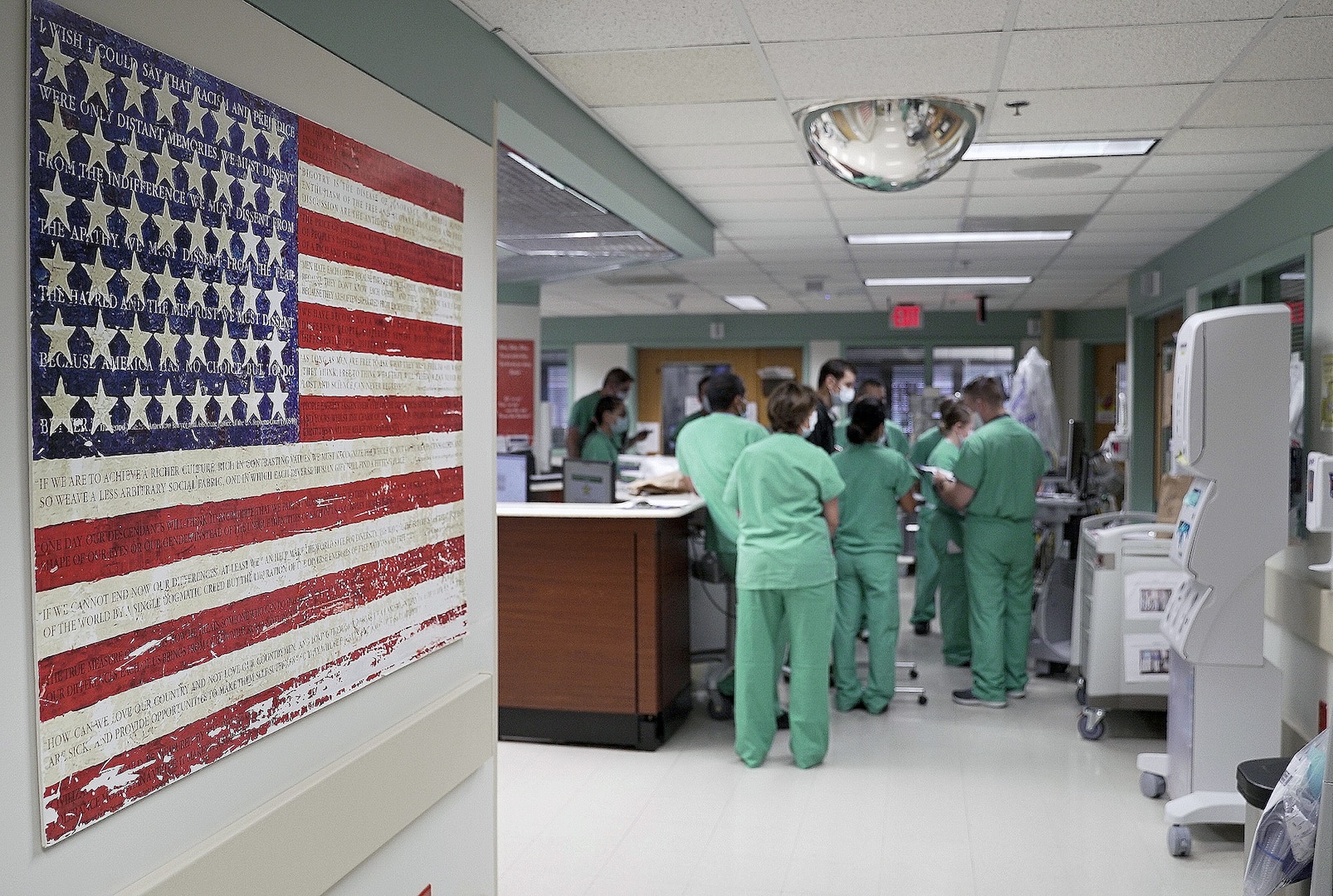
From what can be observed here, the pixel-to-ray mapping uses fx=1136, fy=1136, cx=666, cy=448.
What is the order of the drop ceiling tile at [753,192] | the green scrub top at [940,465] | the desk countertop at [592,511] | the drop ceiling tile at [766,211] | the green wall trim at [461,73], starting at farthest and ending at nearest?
the green scrub top at [940,465]
the drop ceiling tile at [766,211]
the drop ceiling tile at [753,192]
the desk countertop at [592,511]
the green wall trim at [461,73]

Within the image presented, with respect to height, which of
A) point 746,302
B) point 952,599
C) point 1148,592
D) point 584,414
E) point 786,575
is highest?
point 746,302

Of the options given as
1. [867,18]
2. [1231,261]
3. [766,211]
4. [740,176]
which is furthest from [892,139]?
[1231,261]

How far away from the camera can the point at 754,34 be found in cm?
294

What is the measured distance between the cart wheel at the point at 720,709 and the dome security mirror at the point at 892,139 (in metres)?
2.66

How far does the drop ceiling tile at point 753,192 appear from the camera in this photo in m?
5.07

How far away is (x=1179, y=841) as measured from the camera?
141 inches

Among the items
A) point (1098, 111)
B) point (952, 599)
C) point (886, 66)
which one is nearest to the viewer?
point (886, 66)

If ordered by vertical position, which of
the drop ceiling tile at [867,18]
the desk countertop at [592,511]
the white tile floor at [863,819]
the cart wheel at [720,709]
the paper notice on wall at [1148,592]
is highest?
the drop ceiling tile at [867,18]

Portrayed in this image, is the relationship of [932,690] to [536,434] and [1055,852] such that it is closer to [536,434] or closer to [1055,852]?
[1055,852]

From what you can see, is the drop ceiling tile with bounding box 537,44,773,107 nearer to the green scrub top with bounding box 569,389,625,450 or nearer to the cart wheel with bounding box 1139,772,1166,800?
the cart wheel with bounding box 1139,772,1166,800

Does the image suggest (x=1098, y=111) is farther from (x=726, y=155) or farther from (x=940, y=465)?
(x=940, y=465)

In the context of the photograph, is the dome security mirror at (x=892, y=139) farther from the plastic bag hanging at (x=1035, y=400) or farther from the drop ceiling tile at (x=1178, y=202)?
the plastic bag hanging at (x=1035, y=400)

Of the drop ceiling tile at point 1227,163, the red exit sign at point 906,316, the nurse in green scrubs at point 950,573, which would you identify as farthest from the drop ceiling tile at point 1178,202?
the red exit sign at point 906,316

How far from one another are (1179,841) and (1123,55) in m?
2.38
